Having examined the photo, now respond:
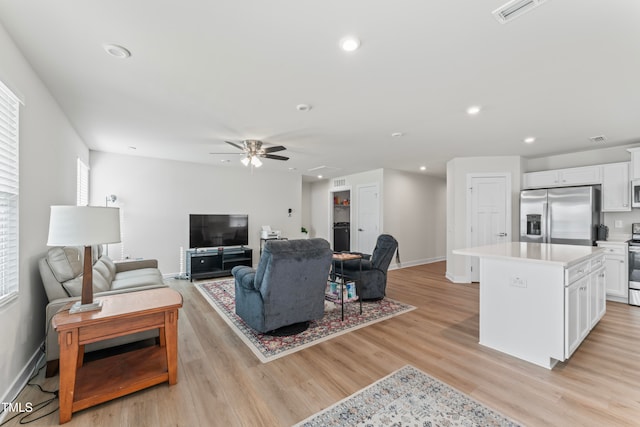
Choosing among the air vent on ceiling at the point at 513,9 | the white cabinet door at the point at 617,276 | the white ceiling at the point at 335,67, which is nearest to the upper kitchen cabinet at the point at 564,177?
the white ceiling at the point at 335,67

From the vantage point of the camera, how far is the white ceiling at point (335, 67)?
63.1 inches

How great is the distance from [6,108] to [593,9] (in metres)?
3.72

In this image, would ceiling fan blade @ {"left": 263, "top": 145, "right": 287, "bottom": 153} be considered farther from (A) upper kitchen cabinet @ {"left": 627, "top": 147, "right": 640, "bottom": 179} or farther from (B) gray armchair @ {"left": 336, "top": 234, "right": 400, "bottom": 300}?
(A) upper kitchen cabinet @ {"left": 627, "top": 147, "right": 640, "bottom": 179}

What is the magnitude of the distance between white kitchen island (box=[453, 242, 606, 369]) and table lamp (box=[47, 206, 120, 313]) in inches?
123

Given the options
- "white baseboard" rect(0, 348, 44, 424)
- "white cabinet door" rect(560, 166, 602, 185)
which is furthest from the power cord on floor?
"white cabinet door" rect(560, 166, 602, 185)

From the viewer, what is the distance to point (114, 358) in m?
2.26

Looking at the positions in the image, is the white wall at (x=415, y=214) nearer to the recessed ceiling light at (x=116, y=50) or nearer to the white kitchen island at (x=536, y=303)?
the white kitchen island at (x=536, y=303)

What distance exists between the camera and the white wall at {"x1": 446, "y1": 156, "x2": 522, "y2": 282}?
16.9 ft

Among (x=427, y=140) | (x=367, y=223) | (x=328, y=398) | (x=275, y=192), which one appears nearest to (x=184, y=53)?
(x=328, y=398)

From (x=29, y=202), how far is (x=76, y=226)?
793mm

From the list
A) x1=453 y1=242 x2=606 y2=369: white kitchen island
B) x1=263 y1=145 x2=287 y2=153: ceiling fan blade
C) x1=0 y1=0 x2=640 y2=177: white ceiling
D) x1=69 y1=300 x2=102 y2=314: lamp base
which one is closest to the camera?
x1=0 y1=0 x2=640 y2=177: white ceiling

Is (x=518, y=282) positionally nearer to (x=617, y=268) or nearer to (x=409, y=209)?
(x=617, y=268)

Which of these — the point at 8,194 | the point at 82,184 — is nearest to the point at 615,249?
the point at 8,194

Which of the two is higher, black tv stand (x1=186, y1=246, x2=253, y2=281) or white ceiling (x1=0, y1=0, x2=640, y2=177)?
white ceiling (x1=0, y1=0, x2=640, y2=177)
